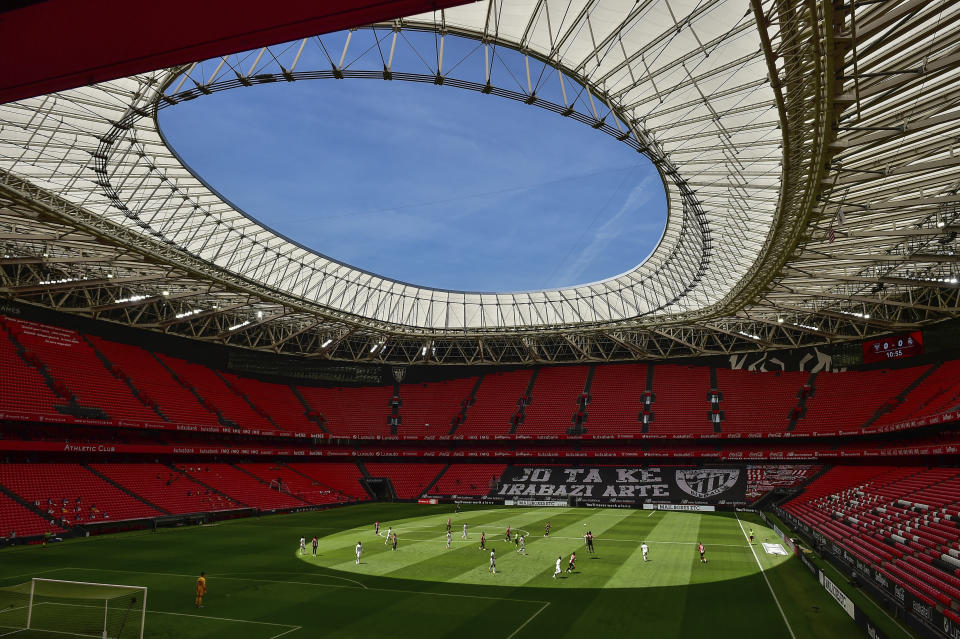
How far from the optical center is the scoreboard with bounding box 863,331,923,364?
199 ft

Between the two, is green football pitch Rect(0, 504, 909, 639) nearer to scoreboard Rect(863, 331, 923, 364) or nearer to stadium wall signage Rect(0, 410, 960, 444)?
stadium wall signage Rect(0, 410, 960, 444)

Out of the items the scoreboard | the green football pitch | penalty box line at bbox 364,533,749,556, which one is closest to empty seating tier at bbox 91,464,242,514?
the green football pitch

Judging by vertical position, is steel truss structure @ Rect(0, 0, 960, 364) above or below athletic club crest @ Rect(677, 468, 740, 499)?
above

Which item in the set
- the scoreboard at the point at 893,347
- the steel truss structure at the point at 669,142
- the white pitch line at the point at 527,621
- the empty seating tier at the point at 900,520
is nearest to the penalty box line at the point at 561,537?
the empty seating tier at the point at 900,520

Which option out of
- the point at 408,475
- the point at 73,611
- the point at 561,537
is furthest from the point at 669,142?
the point at 408,475

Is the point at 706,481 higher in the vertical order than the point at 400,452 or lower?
lower

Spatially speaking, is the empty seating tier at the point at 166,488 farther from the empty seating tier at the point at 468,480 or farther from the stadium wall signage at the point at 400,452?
the empty seating tier at the point at 468,480

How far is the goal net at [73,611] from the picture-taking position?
68.9 ft

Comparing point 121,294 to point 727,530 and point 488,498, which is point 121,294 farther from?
point 727,530

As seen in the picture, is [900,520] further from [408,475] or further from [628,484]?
[408,475]

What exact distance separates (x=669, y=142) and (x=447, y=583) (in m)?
25.8

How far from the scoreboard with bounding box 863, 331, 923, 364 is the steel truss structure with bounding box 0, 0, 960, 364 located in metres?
3.02

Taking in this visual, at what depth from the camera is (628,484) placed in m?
68.4

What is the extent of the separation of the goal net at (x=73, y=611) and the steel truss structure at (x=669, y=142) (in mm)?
19648
